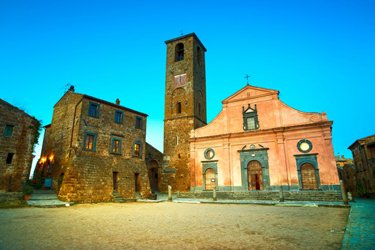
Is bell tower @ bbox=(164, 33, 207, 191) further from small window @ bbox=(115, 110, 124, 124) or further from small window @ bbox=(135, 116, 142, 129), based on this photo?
small window @ bbox=(115, 110, 124, 124)

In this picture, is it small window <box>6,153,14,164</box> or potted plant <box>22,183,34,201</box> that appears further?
potted plant <box>22,183,34,201</box>

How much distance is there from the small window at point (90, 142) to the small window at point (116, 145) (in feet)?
5.77

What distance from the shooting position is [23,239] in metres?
5.88

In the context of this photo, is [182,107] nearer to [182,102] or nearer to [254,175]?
[182,102]

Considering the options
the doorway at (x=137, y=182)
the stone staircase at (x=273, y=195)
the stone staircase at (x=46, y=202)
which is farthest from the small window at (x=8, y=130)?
the stone staircase at (x=273, y=195)

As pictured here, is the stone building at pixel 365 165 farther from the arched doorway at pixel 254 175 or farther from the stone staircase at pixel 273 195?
the arched doorway at pixel 254 175

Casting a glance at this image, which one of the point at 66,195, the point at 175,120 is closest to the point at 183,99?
the point at 175,120

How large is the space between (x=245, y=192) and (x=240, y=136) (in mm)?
5496

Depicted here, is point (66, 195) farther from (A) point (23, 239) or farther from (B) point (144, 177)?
(A) point (23, 239)

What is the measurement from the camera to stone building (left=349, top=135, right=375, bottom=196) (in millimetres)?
24375

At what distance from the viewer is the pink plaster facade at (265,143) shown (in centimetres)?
1966

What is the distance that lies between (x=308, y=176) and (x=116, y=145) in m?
A: 17.3

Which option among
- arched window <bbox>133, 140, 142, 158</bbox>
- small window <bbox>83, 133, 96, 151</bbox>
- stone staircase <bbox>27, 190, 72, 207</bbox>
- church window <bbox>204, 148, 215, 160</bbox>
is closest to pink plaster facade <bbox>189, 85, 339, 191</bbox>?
church window <bbox>204, 148, 215, 160</bbox>

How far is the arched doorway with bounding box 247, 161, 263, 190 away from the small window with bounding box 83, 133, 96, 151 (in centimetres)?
1442
